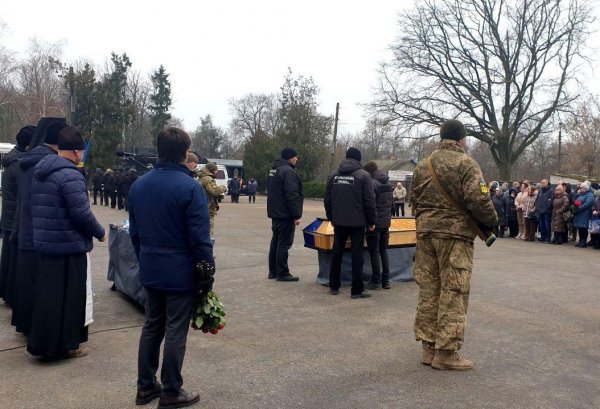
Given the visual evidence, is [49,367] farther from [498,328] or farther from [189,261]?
[498,328]

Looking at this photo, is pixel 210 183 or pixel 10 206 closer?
pixel 10 206

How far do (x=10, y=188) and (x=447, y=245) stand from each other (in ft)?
15.7

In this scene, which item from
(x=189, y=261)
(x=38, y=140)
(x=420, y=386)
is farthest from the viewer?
(x=38, y=140)

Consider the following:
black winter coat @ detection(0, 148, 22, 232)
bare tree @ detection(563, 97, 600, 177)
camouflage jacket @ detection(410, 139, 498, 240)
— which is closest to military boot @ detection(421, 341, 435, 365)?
camouflage jacket @ detection(410, 139, 498, 240)

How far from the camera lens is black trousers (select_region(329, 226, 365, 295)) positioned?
7.23 m

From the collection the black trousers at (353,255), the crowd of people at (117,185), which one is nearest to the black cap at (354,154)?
the black trousers at (353,255)

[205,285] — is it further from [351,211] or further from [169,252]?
[351,211]

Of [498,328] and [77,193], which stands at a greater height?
[77,193]

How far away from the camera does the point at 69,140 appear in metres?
4.85

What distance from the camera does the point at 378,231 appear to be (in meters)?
7.91

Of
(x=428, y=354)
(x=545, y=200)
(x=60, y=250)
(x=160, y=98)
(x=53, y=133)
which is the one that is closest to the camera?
(x=60, y=250)

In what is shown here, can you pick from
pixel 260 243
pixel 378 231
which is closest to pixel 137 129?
pixel 260 243

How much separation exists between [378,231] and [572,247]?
930 cm

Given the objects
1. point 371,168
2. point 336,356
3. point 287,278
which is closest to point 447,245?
point 336,356
